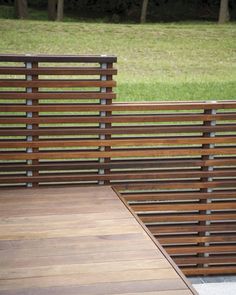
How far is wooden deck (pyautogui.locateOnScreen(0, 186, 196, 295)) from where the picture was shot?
2.49 meters

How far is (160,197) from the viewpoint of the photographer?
3.89 meters

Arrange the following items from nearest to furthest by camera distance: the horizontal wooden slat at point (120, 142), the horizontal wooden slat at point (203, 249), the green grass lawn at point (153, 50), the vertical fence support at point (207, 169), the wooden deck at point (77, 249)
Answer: the wooden deck at point (77, 249) < the horizontal wooden slat at point (120, 142) < the vertical fence support at point (207, 169) < the horizontal wooden slat at point (203, 249) < the green grass lawn at point (153, 50)

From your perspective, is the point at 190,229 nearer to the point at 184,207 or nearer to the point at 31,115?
the point at 184,207

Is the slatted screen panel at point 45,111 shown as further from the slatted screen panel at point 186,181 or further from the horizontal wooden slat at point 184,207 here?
the horizontal wooden slat at point 184,207

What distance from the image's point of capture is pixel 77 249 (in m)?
2.87

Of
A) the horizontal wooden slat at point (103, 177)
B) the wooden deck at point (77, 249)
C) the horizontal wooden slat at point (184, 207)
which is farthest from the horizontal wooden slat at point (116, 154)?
the horizontal wooden slat at point (184, 207)

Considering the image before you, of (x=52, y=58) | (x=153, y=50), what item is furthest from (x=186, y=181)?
(x=153, y=50)

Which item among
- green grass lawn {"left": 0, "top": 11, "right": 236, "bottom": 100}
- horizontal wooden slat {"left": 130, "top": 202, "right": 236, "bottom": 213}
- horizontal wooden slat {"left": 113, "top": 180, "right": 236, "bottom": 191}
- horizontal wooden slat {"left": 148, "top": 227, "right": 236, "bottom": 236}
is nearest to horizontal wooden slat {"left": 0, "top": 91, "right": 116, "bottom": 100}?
horizontal wooden slat {"left": 113, "top": 180, "right": 236, "bottom": 191}

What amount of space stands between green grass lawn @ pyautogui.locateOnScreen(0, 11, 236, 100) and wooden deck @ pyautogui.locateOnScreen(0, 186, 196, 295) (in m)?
5.26

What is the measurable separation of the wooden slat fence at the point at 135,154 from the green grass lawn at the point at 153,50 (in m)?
4.82

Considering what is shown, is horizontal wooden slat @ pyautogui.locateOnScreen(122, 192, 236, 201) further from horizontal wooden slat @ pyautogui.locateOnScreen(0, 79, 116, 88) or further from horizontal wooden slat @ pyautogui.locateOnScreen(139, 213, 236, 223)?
horizontal wooden slat @ pyautogui.locateOnScreen(0, 79, 116, 88)

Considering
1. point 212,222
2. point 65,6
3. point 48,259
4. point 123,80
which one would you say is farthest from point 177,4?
point 48,259

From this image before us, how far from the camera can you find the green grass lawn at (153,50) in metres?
9.24

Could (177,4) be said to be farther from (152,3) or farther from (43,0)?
(43,0)
